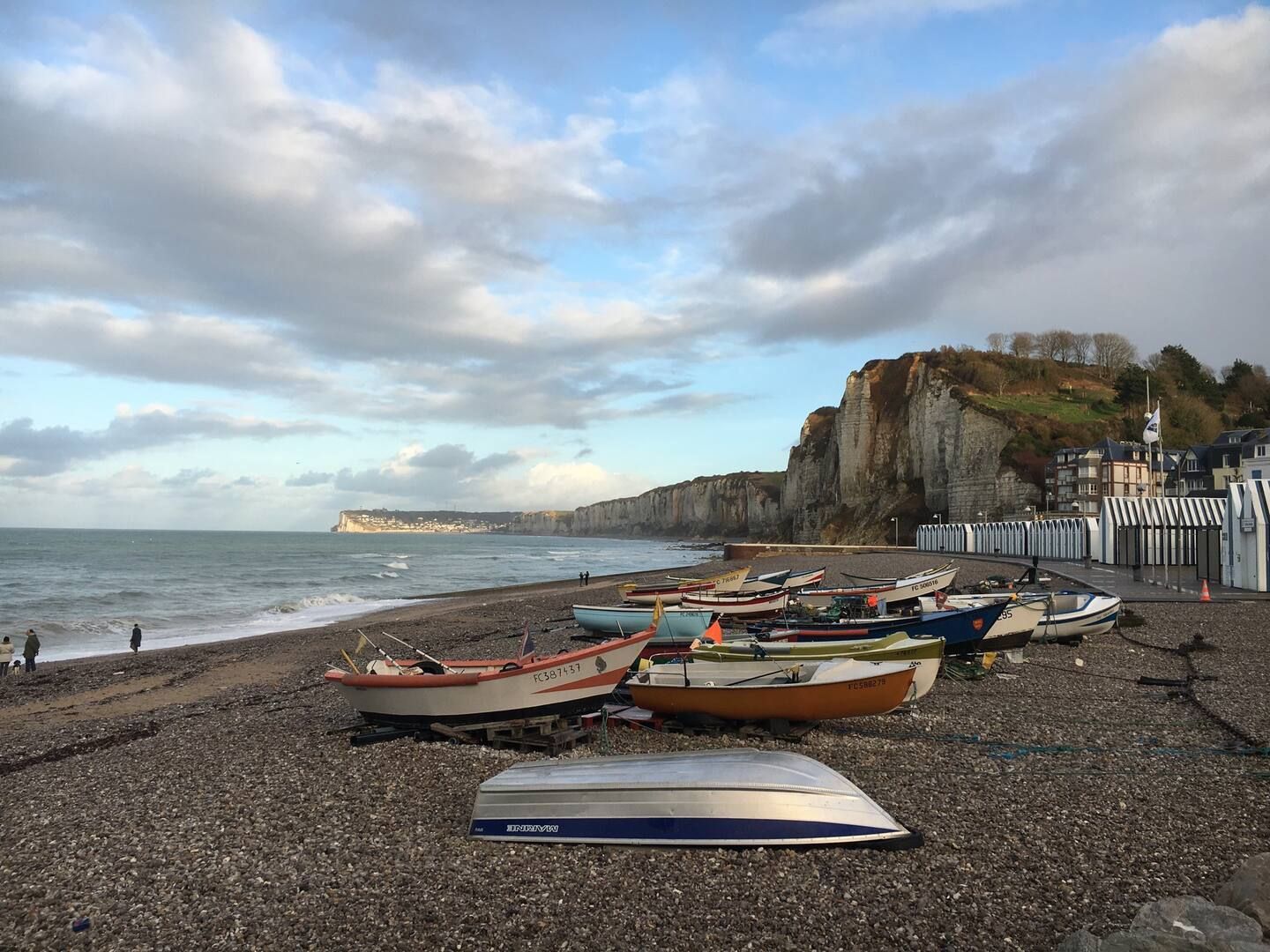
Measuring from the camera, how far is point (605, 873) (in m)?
6.57

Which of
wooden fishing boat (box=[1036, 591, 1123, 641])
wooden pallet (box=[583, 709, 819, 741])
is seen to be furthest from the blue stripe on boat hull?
wooden fishing boat (box=[1036, 591, 1123, 641])

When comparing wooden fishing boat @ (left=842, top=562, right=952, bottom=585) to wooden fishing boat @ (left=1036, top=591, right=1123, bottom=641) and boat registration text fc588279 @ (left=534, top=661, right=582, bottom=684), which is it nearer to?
wooden fishing boat @ (left=1036, top=591, right=1123, bottom=641)

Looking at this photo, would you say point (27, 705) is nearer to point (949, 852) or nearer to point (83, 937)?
point (83, 937)

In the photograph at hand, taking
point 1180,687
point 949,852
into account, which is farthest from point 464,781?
point 1180,687

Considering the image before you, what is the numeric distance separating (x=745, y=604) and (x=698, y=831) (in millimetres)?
16459

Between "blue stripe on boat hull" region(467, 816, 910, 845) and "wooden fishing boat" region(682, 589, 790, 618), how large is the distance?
612 inches

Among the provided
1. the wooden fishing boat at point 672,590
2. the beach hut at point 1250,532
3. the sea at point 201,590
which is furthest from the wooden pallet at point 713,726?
the beach hut at point 1250,532

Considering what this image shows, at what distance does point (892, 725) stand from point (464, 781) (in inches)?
233

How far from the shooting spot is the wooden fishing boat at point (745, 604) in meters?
23.1

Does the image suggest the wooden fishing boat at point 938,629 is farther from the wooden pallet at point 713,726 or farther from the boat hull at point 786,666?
the wooden pallet at point 713,726

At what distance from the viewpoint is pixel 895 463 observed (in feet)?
314

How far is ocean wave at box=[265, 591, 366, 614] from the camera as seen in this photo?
133ft

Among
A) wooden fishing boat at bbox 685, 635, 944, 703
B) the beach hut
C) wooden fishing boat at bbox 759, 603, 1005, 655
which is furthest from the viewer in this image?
the beach hut

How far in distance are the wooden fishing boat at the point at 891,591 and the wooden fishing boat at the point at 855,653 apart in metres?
9.03
